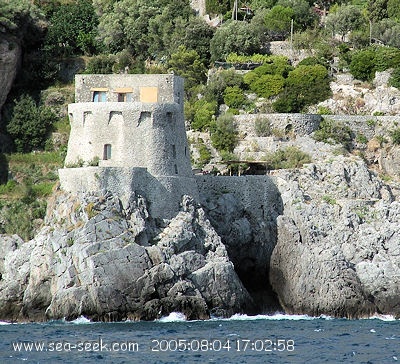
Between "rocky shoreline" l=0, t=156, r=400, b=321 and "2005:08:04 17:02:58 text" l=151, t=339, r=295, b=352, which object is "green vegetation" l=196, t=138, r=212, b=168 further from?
"2005:08:04 17:02:58 text" l=151, t=339, r=295, b=352


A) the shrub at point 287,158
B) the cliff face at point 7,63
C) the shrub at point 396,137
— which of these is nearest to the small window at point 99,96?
the shrub at point 287,158

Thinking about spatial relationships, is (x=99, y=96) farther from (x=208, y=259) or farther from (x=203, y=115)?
(x=203, y=115)

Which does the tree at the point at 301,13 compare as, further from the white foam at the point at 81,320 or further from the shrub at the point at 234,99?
the white foam at the point at 81,320

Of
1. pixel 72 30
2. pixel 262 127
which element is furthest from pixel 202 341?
pixel 72 30

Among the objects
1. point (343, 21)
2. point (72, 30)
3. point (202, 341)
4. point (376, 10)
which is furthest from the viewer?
point (376, 10)

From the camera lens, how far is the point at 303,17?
108 meters

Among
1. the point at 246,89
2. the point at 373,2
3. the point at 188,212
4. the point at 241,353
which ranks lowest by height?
the point at 241,353

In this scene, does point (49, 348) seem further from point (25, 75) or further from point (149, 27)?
point (149, 27)

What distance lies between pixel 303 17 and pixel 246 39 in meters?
8.31

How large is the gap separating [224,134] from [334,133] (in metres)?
6.27

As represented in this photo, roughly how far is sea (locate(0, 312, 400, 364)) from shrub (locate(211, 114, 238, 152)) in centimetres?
1922

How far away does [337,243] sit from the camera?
252ft

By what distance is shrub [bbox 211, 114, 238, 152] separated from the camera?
8800cm

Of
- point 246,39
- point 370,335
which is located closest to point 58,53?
point 246,39
